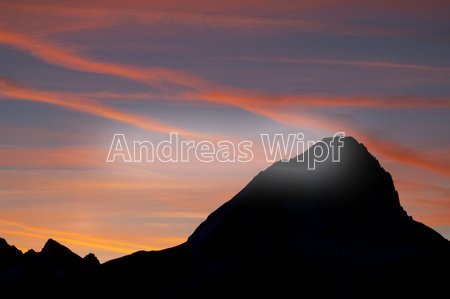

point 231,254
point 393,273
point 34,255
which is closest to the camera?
point 393,273

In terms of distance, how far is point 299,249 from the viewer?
12581 cm

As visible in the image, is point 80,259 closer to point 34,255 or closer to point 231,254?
point 34,255

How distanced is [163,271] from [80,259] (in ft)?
109

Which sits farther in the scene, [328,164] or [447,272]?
[328,164]

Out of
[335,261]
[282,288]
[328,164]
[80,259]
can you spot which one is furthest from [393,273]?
[80,259]

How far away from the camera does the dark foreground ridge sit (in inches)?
4663

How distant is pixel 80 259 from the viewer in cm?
16062

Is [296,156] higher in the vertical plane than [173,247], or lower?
higher

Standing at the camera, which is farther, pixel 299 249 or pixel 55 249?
pixel 55 249

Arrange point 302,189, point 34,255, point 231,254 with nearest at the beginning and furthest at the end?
1. point 231,254
2. point 302,189
3. point 34,255

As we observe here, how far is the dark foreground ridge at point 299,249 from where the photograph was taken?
11844cm

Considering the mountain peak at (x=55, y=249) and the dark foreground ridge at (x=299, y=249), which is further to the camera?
the mountain peak at (x=55, y=249)

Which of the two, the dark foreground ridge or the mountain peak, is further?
the mountain peak

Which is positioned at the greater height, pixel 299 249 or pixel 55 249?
pixel 55 249
